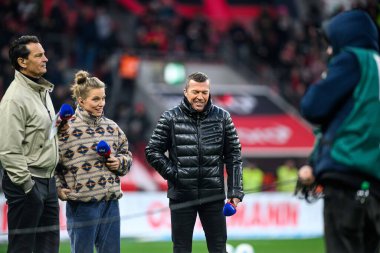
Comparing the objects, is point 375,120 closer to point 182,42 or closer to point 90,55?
point 90,55

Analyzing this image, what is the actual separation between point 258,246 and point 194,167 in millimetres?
7894

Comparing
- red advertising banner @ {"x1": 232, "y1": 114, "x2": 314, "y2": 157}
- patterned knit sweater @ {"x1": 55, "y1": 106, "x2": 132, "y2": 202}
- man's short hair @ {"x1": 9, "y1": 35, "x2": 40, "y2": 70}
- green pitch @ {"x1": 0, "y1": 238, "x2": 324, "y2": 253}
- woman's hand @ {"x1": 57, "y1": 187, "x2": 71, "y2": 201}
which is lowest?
green pitch @ {"x1": 0, "y1": 238, "x2": 324, "y2": 253}

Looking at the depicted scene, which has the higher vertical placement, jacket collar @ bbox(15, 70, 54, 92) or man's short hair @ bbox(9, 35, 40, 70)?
man's short hair @ bbox(9, 35, 40, 70)

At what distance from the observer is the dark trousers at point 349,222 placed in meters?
6.08

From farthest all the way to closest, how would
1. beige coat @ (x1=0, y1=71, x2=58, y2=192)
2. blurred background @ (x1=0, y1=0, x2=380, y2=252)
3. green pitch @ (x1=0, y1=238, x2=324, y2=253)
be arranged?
blurred background @ (x1=0, y1=0, x2=380, y2=252) < green pitch @ (x1=0, y1=238, x2=324, y2=253) < beige coat @ (x1=0, y1=71, x2=58, y2=192)

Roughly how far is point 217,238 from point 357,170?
2.74 meters

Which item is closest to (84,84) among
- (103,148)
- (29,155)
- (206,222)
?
(103,148)

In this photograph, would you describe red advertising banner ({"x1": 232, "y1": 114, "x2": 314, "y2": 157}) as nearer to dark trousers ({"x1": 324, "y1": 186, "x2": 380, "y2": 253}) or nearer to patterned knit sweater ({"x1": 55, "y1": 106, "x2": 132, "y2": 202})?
patterned knit sweater ({"x1": 55, "y1": 106, "x2": 132, "y2": 202})

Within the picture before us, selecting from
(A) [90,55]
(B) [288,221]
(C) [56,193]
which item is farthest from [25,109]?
(A) [90,55]

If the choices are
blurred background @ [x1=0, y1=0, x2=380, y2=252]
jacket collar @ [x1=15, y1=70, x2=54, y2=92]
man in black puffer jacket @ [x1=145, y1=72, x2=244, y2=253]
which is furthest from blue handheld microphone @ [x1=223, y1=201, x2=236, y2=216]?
blurred background @ [x1=0, y1=0, x2=380, y2=252]

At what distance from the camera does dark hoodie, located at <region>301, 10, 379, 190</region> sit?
240 inches

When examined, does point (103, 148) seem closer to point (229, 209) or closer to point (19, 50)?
point (19, 50)

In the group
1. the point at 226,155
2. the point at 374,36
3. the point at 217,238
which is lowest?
the point at 217,238

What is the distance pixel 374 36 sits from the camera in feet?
20.9
